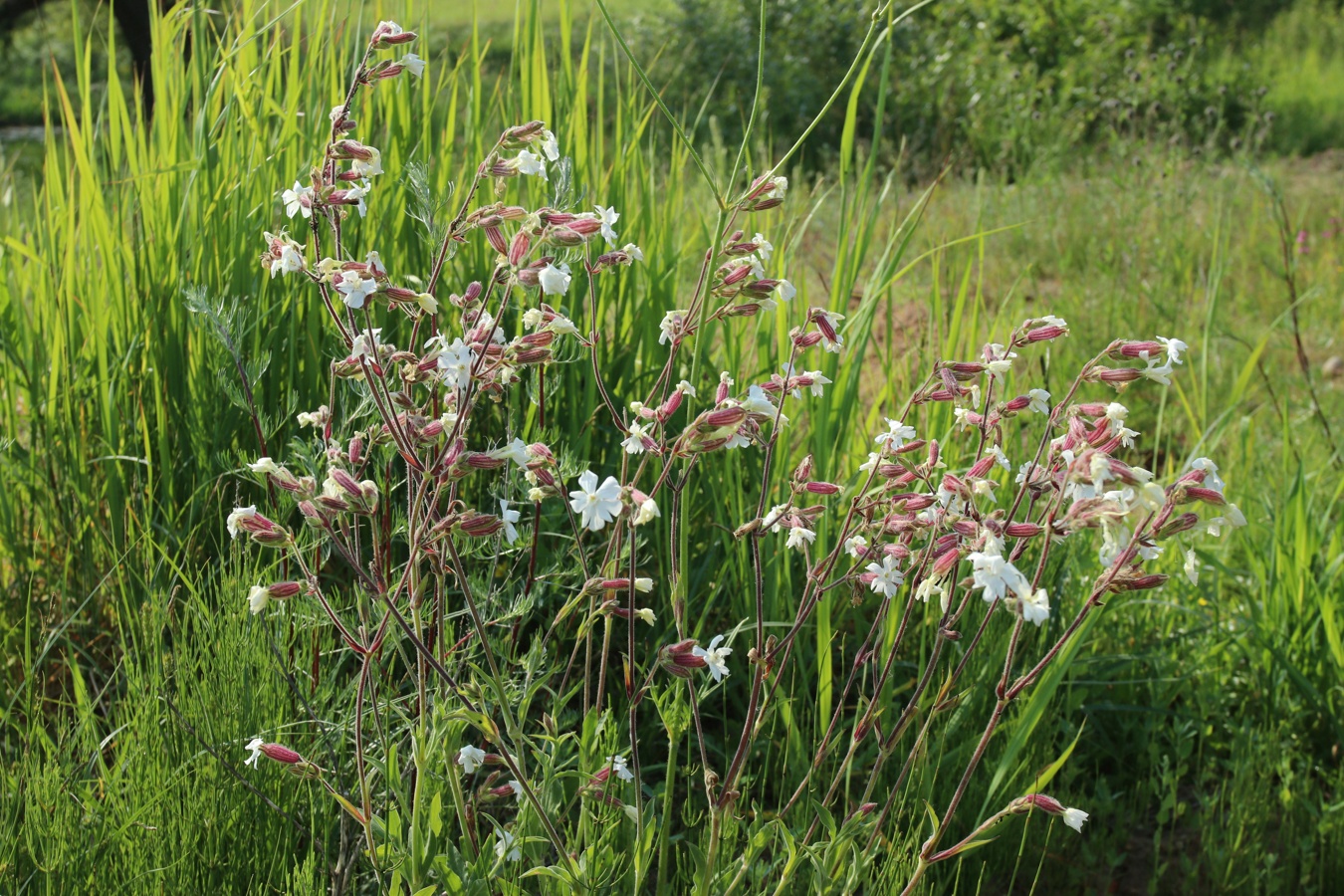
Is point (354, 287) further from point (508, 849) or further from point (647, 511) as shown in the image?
point (508, 849)

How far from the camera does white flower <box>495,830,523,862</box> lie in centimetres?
128

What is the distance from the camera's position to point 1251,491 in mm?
2912

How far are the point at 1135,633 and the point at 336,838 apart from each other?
1.76 m

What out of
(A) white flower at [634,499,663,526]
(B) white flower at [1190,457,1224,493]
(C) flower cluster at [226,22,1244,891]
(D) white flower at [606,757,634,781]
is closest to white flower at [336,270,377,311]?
(C) flower cluster at [226,22,1244,891]

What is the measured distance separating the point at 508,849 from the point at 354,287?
68 centimetres

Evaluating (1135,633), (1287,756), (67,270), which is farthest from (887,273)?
(67,270)

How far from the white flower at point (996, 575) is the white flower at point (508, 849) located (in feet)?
1.99

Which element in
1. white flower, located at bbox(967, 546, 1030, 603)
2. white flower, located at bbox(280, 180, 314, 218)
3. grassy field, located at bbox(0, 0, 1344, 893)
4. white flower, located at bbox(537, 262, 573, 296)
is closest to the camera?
white flower, located at bbox(967, 546, 1030, 603)

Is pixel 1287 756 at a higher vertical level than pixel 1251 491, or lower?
lower

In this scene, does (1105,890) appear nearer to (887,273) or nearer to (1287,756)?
(1287,756)

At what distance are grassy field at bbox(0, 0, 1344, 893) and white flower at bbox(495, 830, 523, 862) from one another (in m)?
0.11

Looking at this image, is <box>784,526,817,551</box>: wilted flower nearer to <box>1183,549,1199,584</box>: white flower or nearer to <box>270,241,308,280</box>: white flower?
<box>1183,549,1199,584</box>: white flower

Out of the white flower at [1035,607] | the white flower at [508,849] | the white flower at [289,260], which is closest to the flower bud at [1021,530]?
the white flower at [1035,607]

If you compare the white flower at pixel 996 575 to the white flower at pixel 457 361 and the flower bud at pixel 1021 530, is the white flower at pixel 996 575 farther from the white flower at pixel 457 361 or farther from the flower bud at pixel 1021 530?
the white flower at pixel 457 361
